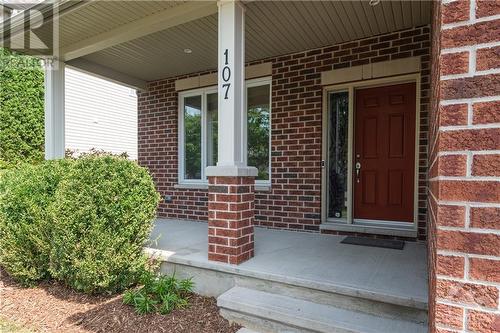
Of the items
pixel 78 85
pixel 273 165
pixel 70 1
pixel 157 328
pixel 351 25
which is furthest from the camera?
pixel 78 85

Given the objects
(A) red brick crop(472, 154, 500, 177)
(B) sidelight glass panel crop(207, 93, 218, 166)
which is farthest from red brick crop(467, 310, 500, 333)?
(B) sidelight glass panel crop(207, 93, 218, 166)

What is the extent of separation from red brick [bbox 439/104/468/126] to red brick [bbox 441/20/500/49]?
194mm

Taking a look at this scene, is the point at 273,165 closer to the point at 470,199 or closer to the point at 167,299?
the point at 167,299

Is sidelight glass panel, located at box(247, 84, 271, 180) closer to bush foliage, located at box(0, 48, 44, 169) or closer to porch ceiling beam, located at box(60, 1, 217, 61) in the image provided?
porch ceiling beam, located at box(60, 1, 217, 61)

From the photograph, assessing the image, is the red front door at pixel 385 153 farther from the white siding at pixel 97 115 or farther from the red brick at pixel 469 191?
the white siding at pixel 97 115

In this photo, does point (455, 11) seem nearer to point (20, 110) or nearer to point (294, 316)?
point (294, 316)

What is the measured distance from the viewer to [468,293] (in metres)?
1.00

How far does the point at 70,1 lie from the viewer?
343cm

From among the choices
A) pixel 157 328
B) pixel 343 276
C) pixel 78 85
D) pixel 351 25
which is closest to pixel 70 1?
pixel 351 25

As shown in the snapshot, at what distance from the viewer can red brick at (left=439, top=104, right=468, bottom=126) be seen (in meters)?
1.00

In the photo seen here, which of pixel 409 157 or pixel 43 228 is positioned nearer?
pixel 43 228

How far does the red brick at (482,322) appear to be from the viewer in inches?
37.7

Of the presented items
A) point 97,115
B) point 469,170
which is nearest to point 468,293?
point 469,170

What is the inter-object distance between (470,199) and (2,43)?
5.50 metres
